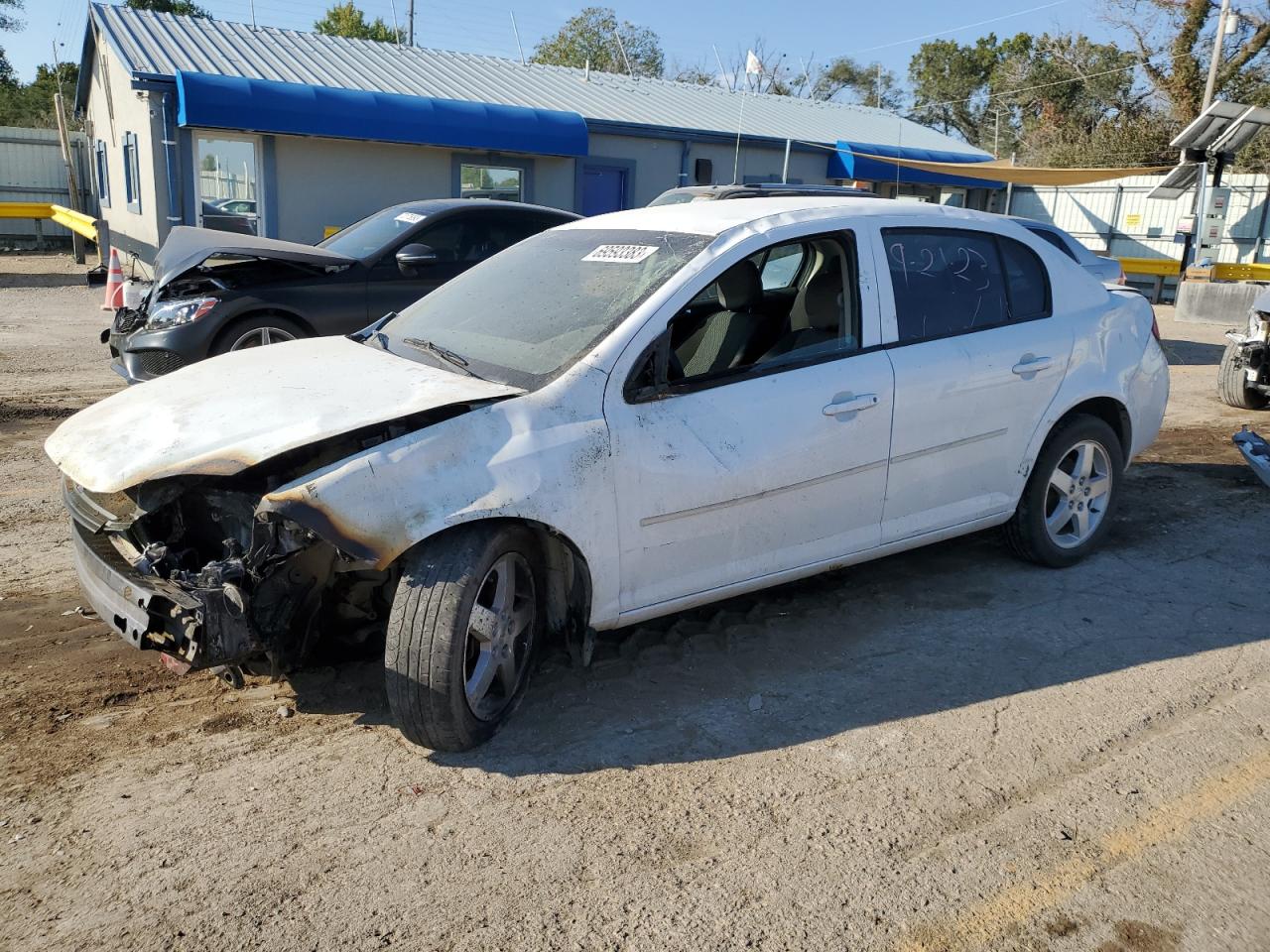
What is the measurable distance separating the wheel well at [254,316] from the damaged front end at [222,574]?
442 centimetres

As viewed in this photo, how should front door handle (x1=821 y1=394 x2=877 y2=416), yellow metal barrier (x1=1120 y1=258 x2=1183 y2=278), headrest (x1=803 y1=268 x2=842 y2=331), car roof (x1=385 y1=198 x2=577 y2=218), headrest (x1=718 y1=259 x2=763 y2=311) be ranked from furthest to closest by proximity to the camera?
yellow metal barrier (x1=1120 y1=258 x2=1183 y2=278)
car roof (x1=385 y1=198 x2=577 y2=218)
headrest (x1=718 y1=259 x2=763 y2=311)
headrest (x1=803 y1=268 x2=842 y2=331)
front door handle (x1=821 y1=394 x2=877 y2=416)

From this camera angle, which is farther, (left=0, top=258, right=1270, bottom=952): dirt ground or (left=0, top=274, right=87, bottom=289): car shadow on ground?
(left=0, top=274, right=87, bottom=289): car shadow on ground

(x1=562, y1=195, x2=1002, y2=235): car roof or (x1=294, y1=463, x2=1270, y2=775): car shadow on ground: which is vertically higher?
(x1=562, y1=195, x2=1002, y2=235): car roof

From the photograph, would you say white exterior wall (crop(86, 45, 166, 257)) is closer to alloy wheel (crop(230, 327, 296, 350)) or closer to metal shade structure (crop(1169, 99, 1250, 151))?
alloy wheel (crop(230, 327, 296, 350))

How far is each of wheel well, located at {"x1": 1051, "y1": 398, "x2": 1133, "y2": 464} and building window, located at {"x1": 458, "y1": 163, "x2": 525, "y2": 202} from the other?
14.7 meters

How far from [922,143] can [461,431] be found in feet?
85.8

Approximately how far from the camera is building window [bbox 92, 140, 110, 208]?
22609 millimetres

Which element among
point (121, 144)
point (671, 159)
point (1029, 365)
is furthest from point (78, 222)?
point (1029, 365)

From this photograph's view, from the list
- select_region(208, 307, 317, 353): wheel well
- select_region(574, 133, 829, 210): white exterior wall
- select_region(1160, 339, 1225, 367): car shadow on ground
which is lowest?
select_region(1160, 339, 1225, 367): car shadow on ground

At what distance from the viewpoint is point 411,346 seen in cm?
424

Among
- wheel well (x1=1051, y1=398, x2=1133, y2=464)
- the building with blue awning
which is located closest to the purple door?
the building with blue awning

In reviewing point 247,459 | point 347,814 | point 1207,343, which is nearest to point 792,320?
point 247,459

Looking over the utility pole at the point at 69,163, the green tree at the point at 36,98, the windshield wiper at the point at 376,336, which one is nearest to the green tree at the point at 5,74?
the green tree at the point at 36,98

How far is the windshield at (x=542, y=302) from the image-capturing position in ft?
12.5
